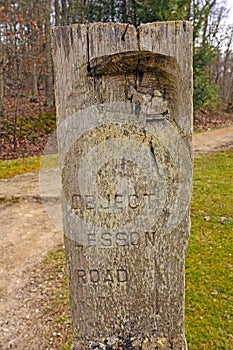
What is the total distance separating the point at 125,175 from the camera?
1.55 meters

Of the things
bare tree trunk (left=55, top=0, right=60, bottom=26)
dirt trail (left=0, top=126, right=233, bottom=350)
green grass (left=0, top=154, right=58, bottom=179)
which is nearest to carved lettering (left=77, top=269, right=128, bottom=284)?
dirt trail (left=0, top=126, right=233, bottom=350)

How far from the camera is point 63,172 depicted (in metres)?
1.54

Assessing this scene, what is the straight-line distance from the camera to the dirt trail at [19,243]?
2908mm

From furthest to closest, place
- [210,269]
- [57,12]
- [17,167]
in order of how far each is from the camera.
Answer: [57,12] → [17,167] → [210,269]

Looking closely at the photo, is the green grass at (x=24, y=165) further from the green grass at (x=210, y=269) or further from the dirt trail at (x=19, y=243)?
the green grass at (x=210, y=269)

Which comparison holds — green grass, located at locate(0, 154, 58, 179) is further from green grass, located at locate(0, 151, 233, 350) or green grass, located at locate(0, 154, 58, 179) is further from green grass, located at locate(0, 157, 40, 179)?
green grass, located at locate(0, 151, 233, 350)

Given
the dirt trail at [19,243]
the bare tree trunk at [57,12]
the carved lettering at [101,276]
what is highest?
the bare tree trunk at [57,12]

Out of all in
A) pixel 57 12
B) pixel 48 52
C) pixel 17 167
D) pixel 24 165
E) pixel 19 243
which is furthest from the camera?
pixel 57 12

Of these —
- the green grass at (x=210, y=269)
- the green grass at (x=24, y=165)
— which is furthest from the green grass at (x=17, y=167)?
the green grass at (x=210, y=269)

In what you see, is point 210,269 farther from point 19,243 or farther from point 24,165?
point 24,165

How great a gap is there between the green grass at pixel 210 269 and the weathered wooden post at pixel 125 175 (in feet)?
3.48

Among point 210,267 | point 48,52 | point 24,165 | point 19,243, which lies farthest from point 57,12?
point 210,267

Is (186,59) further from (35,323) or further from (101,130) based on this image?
(35,323)

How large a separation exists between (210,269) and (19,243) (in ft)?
8.45
